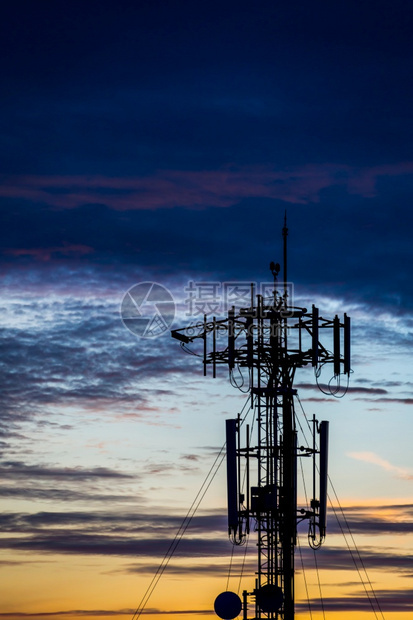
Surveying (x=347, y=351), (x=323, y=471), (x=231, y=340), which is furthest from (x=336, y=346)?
(x=323, y=471)

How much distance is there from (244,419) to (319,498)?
211 inches

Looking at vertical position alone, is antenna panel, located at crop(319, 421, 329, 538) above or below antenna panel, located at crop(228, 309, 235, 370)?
below

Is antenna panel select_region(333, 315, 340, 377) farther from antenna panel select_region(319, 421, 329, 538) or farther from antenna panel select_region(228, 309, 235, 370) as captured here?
antenna panel select_region(228, 309, 235, 370)

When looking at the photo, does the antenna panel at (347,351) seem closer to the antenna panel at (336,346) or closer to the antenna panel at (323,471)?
the antenna panel at (336,346)

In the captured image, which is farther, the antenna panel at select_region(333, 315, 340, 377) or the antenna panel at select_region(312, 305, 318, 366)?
the antenna panel at select_region(333, 315, 340, 377)

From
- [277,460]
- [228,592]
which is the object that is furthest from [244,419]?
[228,592]

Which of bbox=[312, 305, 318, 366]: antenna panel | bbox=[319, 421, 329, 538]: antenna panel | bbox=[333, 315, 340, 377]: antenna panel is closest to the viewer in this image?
bbox=[312, 305, 318, 366]: antenna panel

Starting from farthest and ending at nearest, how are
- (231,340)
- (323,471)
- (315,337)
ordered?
(323,471), (231,340), (315,337)

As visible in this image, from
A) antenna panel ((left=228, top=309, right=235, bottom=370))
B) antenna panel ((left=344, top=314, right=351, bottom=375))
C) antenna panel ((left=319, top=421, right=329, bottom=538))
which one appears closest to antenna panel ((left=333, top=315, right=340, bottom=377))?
antenna panel ((left=344, top=314, right=351, bottom=375))

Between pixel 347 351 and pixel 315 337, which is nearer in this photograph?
pixel 315 337

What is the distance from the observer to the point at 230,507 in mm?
66375

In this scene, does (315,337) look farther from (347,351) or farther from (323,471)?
(323,471)

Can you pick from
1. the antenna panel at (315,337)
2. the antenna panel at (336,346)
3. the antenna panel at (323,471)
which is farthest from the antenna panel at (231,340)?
the antenna panel at (323,471)

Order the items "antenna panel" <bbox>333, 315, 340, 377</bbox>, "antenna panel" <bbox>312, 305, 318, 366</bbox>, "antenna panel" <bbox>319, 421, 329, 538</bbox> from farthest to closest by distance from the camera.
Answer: "antenna panel" <bbox>333, 315, 340, 377</bbox> < "antenna panel" <bbox>319, 421, 329, 538</bbox> < "antenna panel" <bbox>312, 305, 318, 366</bbox>
